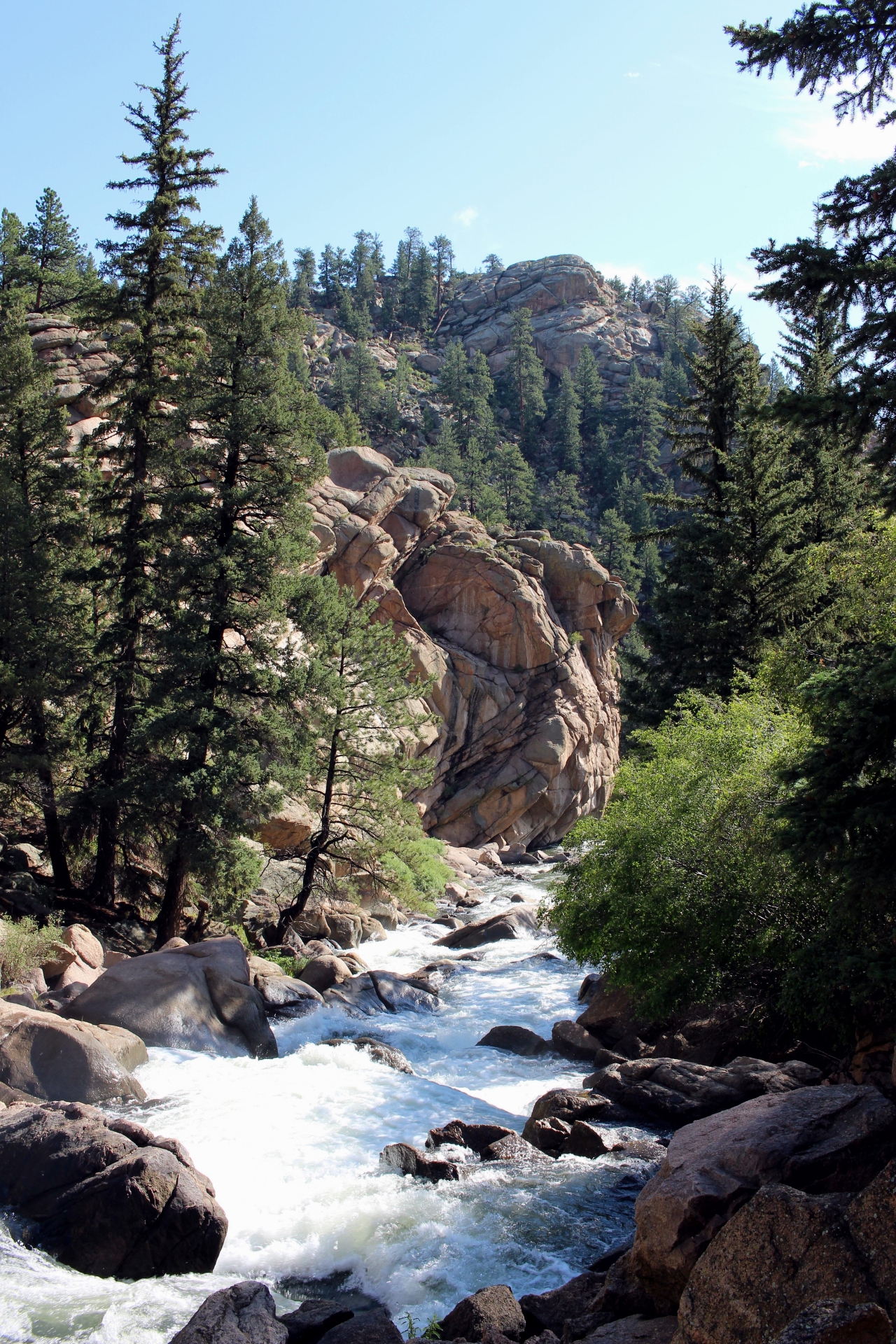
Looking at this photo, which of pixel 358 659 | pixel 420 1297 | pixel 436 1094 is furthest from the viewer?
pixel 358 659

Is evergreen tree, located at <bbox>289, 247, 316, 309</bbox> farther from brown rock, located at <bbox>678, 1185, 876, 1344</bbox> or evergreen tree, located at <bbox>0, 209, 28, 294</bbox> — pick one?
brown rock, located at <bbox>678, 1185, 876, 1344</bbox>

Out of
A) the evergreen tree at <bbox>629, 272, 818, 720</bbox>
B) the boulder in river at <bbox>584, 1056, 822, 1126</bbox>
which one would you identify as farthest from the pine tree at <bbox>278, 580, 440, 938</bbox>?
the boulder in river at <bbox>584, 1056, 822, 1126</bbox>

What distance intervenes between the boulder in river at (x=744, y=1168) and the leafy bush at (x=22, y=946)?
10.7 meters

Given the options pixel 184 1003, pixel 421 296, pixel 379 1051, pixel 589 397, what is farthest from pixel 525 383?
pixel 184 1003

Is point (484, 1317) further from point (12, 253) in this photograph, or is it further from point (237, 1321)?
point (12, 253)

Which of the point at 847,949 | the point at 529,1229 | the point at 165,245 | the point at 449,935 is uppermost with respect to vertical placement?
the point at 165,245

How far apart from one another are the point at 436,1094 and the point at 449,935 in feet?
43.3

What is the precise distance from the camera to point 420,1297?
26.5ft

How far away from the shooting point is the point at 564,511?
74188 mm

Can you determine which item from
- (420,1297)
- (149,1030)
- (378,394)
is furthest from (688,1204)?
(378,394)

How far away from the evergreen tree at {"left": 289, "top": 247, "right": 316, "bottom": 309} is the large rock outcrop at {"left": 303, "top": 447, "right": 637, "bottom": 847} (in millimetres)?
65000

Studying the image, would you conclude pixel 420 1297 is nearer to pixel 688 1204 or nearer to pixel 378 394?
pixel 688 1204

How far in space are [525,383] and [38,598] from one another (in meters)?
85.1

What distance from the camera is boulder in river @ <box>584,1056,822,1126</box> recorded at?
11586mm
